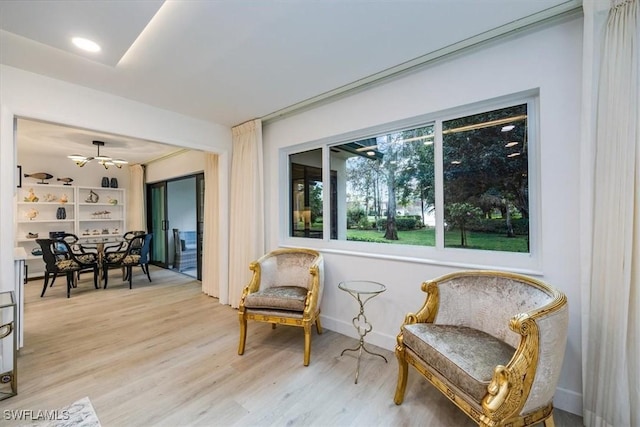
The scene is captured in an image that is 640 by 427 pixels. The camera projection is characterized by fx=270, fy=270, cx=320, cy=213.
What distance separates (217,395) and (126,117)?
2.99 m

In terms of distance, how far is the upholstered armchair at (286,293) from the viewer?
8.02ft

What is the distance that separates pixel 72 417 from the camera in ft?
5.61

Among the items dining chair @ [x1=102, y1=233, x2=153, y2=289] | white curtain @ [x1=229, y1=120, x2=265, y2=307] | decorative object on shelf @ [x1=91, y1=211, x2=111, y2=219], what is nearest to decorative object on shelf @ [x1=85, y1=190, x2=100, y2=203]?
decorative object on shelf @ [x1=91, y1=211, x2=111, y2=219]

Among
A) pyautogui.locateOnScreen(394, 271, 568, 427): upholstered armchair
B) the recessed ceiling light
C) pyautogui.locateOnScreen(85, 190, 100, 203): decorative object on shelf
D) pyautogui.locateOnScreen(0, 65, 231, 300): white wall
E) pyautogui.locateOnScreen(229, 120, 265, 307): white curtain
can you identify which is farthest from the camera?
pyautogui.locateOnScreen(85, 190, 100, 203): decorative object on shelf

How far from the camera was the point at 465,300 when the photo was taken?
1958 mm

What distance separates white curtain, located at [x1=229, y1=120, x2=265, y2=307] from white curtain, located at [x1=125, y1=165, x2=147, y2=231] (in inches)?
159

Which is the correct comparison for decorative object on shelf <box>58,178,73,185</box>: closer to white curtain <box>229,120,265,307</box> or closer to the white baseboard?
white curtain <box>229,120,265,307</box>

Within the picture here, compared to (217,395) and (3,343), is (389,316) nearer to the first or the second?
(217,395)

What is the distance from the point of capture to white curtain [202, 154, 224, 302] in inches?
169

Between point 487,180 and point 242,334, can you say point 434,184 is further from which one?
point 242,334

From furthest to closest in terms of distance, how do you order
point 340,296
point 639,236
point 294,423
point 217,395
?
point 340,296 < point 217,395 < point 294,423 < point 639,236

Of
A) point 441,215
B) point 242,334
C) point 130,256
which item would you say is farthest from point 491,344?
point 130,256

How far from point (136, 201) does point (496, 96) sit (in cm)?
755

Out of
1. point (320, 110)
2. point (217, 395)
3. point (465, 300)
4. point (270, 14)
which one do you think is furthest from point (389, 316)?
point (270, 14)
